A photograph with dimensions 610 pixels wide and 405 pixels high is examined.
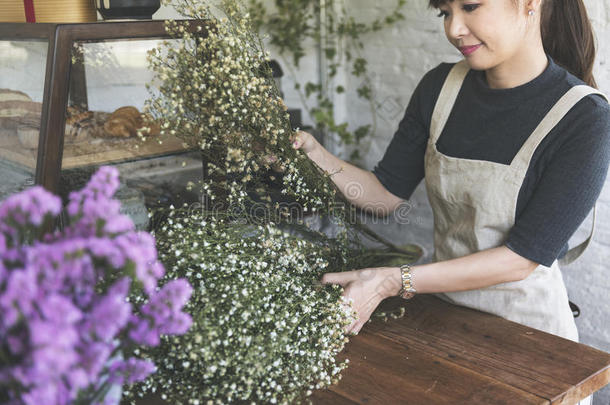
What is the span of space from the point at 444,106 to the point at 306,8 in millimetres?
1498

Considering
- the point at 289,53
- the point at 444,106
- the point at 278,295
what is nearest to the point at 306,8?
the point at 289,53

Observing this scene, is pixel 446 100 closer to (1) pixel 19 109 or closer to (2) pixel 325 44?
(1) pixel 19 109

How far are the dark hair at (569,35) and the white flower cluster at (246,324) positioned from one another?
2.81 ft

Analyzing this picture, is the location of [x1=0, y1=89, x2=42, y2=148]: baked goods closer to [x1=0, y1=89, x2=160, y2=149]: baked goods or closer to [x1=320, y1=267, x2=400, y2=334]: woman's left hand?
[x1=0, y1=89, x2=160, y2=149]: baked goods

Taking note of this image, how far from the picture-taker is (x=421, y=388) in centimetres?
122

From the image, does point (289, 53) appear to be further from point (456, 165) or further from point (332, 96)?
point (456, 165)

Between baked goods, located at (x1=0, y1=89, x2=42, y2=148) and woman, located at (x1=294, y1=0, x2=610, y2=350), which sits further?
woman, located at (x1=294, y1=0, x2=610, y2=350)

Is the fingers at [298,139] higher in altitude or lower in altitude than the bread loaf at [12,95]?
lower

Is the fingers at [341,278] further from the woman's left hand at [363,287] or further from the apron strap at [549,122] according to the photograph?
the apron strap at [549,122]

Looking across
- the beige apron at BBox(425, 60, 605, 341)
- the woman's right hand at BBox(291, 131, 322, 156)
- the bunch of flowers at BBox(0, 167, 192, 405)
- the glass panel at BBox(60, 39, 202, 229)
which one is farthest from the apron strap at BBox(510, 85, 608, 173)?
the bunch of flowers at BBox(0, 167, 192, 405)

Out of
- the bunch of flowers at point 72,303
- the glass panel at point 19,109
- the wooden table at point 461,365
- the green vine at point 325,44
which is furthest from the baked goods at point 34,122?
the green vine at point 325,44

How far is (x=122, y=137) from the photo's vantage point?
1.46 metres

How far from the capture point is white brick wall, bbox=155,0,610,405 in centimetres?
232

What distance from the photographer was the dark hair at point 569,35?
1724 millimetres
